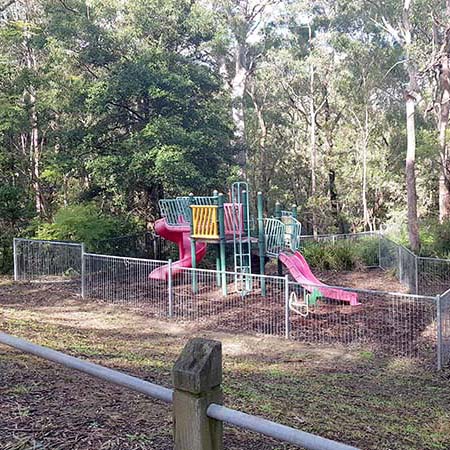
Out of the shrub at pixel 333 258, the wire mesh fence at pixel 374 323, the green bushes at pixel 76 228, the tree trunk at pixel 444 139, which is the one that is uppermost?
the tree trunk at pixel 444 139

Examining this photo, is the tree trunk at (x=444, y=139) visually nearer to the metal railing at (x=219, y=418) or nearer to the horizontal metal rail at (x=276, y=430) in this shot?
the metal railing at (x=219, y=418)

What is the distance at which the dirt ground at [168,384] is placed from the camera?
3215 mm

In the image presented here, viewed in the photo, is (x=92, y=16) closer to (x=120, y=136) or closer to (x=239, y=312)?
(x=120, y=136)

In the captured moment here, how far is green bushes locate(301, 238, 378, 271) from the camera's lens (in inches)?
670

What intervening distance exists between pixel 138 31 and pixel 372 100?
15.3 metres

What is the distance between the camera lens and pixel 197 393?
2.01m

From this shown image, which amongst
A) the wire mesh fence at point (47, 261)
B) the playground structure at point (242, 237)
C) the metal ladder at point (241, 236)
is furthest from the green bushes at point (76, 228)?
the metal ladder at point (241, 236)

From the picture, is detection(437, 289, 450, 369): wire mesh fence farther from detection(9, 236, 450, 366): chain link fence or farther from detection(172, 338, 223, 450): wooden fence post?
detection(172, 338, 223, 450): wooden fence post

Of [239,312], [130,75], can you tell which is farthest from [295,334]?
[130,75]

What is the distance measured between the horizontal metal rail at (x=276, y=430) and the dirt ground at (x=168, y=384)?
115cm

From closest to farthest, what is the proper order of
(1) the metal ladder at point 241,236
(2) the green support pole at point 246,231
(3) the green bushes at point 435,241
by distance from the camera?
(1) the metal ladder at point 241,236 → (2) the green support pole at point 246,231 → (3) the green bushes at point 435,241

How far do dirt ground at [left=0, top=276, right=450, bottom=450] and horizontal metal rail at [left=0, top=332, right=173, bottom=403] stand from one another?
54 centimetres

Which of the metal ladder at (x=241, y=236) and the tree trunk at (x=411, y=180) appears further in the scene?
the tree trunk at (x=411, y=180)

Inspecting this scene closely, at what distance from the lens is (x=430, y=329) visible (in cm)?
955
